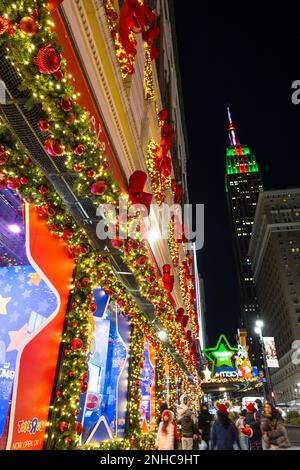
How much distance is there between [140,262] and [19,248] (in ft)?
9.24

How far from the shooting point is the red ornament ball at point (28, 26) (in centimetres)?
325

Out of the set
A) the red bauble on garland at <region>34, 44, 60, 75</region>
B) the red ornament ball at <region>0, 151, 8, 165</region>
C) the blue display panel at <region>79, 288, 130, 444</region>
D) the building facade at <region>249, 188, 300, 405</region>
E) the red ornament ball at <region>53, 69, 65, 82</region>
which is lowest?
the blue display panel at <region>79, 288, 130, 444</region>

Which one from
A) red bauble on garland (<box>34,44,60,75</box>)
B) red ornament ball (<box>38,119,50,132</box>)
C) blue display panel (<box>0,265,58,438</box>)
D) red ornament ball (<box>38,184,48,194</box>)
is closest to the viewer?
red bauble on garland (<box>34,44,60,75</box>)

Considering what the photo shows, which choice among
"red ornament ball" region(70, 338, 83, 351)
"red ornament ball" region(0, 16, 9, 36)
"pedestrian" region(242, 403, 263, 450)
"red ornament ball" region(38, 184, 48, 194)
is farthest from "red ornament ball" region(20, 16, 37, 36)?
"pedestrian" region(242, 403, 263, 450)

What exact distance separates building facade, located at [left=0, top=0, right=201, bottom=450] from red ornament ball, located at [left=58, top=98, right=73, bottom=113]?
0.5 inches

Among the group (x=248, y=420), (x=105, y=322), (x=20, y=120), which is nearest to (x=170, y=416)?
(x=105, y=322)

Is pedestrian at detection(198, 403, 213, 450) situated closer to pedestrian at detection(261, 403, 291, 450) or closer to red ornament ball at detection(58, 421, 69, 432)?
pedestrian at detection(261, 403, 291, 450)

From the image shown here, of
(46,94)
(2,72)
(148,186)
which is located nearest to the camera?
(2,72)

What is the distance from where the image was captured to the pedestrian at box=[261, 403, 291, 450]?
666cm

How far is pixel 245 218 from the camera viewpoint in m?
197

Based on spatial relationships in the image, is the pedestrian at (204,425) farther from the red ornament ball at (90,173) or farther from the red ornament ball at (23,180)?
the red ornament ball at (23,180)

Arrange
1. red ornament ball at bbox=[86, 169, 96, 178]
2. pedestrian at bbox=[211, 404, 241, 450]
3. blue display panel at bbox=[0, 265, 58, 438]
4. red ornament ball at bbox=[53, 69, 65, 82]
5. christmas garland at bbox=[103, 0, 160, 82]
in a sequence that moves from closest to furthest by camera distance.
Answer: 1. red ornament ball at bbox=[53, 69, 65, 82]
2. red ornament ball at bbox=[86, 169, 96, 178]
3. blue display panel at bbox=[0, 265, 58, 438]
4. pedestrian at bbox=[211, 404, 241, 450]
5. christmas garland at bbox=[103, 0, 160, 82]

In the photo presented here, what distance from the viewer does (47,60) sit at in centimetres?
349
